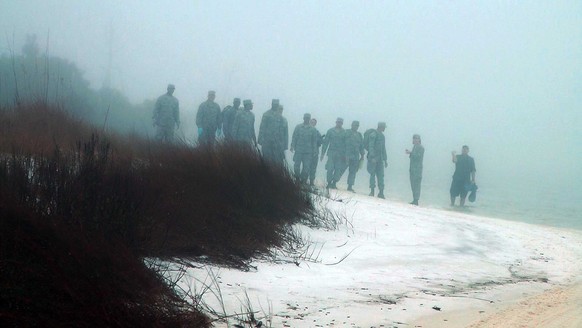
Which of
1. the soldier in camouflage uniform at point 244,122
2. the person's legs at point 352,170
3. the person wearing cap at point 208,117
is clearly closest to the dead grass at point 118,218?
the soldier in camouflage uniform at point 244,122

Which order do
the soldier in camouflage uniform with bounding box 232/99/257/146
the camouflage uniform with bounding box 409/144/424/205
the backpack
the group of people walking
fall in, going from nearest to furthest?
1. the soldier in camouflage uniform with bounding box 232/99/257/146
2. the group of people walking
3. the backpack
4. the camouflage uniform with bounding box 409/144/424/205

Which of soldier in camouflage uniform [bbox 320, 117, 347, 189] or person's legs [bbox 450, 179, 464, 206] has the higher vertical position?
soldier in camouflage uniform [bbox 320, 117, 347, 189]

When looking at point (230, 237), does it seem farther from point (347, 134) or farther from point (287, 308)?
point (347, 134)

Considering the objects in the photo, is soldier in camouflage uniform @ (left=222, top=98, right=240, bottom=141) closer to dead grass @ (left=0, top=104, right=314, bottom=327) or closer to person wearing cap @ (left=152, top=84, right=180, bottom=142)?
person wearing cap @ (left=152, top=84, right=180, bottom=142)

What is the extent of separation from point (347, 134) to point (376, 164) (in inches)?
46.7

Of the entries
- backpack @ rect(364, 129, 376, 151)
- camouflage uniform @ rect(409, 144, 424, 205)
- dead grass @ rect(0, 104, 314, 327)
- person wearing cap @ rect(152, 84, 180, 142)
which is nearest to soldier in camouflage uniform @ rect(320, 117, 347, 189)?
backpack @ rect(364, 129, 376, 151)

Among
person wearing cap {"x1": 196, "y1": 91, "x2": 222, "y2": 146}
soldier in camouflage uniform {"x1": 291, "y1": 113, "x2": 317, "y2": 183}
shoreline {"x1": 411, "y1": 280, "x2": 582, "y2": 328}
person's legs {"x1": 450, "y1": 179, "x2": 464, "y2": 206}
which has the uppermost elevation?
person wearing cap {"x1": 196, "y1": 91, "x2": 222, "y2": 146}

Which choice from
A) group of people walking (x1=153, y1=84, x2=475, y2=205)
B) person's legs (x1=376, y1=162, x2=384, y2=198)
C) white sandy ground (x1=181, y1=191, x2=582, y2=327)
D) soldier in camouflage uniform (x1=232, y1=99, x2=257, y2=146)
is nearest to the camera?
white sandy ground (x1=181, y1=191, x2=582, y2=327)

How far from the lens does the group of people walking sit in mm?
16375

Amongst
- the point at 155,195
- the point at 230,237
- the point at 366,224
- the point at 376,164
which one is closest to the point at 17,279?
the point at 155,195

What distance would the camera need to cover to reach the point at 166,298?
392 centimetres

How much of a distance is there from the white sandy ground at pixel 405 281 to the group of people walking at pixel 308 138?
6.25 metres

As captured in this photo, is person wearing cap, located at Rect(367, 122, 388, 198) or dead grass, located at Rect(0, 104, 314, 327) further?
person wearing cap, located at Rect(367, 122, 388, 198)

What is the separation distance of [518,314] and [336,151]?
12383mm
